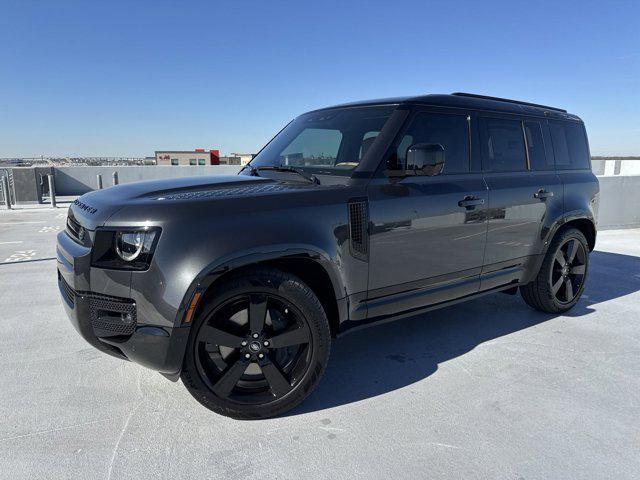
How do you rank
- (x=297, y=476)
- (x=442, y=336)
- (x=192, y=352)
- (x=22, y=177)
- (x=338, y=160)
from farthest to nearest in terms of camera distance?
(x=22, y=177) < (x=442, y=336) < (x=338, y=160) < (x=192, y=352) < (x=297, y=476)

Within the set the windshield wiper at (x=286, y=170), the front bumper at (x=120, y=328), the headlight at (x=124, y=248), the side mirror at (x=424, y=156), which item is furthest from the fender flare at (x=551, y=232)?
the headlight at (x=124, y=248)

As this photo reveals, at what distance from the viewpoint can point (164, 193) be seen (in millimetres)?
2582

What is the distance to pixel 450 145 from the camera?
342cm

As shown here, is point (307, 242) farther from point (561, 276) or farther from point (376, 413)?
point (561, 276)

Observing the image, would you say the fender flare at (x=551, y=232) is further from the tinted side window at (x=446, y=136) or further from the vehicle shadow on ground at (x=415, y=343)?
the tinted side window at (x=446, y=136)

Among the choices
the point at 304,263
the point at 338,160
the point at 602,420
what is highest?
the point at 338,160

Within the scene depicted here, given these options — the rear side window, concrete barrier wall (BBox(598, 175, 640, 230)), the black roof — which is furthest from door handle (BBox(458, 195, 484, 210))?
concrete barrier wall (BBox(598, 175, 640, 230))

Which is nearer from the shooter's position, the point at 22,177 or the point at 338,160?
the point at 338,160

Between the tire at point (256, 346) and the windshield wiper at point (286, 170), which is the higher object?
the windshield wiper at point (286, 170)

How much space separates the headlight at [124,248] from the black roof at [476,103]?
2.03 meters

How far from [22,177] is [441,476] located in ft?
57.2

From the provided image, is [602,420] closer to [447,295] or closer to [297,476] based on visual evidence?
[447,295]

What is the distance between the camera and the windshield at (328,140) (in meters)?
3.16

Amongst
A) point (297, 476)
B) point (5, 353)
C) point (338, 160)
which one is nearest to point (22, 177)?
point (5, 353)
